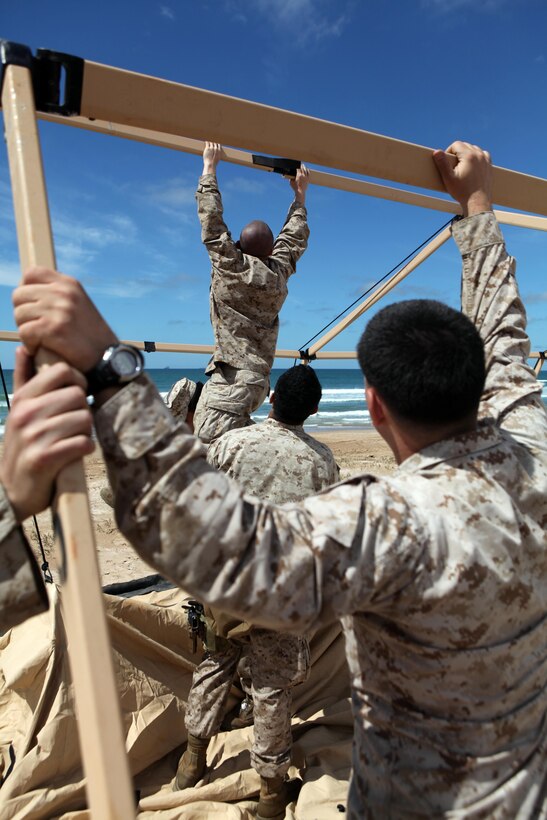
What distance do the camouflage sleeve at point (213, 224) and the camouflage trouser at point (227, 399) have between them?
67 centimetres

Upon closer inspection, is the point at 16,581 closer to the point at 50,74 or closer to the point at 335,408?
the point at 50,74

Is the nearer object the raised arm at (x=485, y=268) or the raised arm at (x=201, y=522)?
the raised arm at (x=201, y=522)

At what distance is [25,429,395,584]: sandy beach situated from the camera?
20.3ft

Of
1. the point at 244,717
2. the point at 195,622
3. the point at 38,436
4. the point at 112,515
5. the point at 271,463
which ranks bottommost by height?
the point at 112,515

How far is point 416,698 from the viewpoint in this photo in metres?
1.21

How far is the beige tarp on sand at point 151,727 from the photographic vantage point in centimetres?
262

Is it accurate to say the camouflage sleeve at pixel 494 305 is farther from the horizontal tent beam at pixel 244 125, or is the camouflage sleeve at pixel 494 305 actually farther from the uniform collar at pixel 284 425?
the uniform collar at pixel 284 425

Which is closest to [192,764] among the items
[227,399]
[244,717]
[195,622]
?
[244,717]

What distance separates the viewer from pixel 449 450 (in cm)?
121

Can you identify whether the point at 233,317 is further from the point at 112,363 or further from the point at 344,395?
the point at 344,395

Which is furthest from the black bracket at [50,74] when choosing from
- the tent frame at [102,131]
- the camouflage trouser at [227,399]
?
the camouflage trouser at [227,399]

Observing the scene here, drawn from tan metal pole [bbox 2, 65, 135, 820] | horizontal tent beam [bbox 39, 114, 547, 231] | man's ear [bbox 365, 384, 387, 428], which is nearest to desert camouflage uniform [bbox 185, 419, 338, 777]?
horizontal tent beam [bbox 39, 114, 547, 231]

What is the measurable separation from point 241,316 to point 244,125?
1800 mm

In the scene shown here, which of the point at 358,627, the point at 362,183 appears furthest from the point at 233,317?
the point at 358,627
